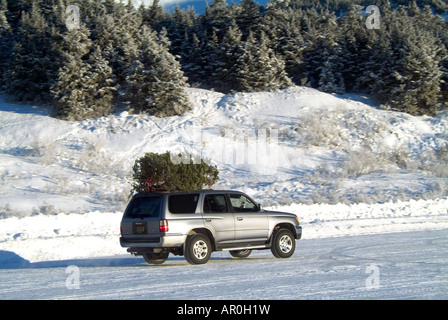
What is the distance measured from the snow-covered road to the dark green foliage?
677cm

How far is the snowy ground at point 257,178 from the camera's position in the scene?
11.8 m

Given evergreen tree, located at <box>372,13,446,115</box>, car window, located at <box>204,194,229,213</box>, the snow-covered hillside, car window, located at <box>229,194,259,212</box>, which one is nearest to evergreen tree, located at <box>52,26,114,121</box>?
the snow-covered hillside

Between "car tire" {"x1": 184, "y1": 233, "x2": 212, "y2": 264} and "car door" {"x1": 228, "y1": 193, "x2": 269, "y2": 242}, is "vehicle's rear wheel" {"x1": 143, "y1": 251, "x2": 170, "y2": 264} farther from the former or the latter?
"car door" {"x1": 228, "y1": 193, "x2": 269, "y2": 242}

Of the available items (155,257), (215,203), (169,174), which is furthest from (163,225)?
(169,174)

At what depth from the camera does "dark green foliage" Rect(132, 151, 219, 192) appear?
21062 mm

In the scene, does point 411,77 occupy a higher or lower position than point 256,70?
lower

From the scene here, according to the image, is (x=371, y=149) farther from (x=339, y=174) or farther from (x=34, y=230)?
(x=34, y=230)

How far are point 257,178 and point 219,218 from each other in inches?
731

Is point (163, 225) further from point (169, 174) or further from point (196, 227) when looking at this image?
point (169, 174)

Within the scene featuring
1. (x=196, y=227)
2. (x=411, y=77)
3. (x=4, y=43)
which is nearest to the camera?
(x=196, y=227)

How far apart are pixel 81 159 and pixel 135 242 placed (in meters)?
19.9

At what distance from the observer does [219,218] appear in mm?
11914

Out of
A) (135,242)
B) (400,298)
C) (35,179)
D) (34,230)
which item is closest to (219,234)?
(135,242)
